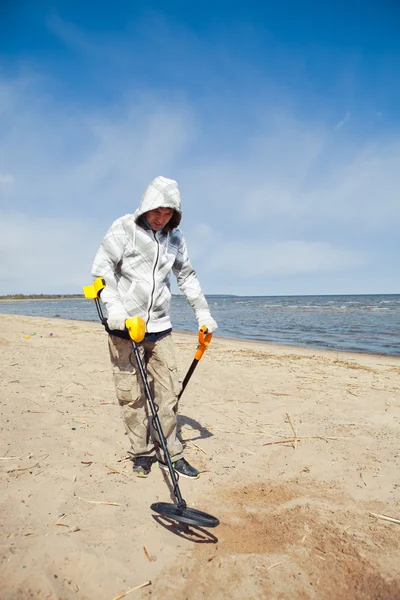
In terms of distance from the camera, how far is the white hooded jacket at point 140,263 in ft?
9.74

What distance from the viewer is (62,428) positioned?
3.94 metres

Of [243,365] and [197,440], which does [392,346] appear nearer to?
[243,365]

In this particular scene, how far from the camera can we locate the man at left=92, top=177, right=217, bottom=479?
9.80 feet

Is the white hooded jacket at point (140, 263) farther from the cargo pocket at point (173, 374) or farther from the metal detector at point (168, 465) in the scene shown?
the cargo pocket at point (173, 374)

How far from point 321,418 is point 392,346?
8894mm

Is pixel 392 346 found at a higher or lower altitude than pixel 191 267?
lower

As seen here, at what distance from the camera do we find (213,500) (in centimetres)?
280

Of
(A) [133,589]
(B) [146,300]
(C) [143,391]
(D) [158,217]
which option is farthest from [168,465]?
(D) [158,217]

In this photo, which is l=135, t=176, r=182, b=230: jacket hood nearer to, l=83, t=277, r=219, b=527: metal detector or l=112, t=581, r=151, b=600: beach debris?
l=83, t=277, r=219, b=527: metal detector

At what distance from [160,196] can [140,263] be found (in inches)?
22.5

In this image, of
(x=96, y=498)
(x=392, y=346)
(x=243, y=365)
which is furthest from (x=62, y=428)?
(x=392, y=346)

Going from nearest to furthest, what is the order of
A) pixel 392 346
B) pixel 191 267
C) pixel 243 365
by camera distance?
pixel 191 267 < pixel 243 365 < pixel 392 346

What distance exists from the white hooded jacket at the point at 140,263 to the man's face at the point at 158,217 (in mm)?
54

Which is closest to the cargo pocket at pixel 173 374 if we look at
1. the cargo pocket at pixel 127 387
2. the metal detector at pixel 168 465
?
the metal detector at pixel 168 465
